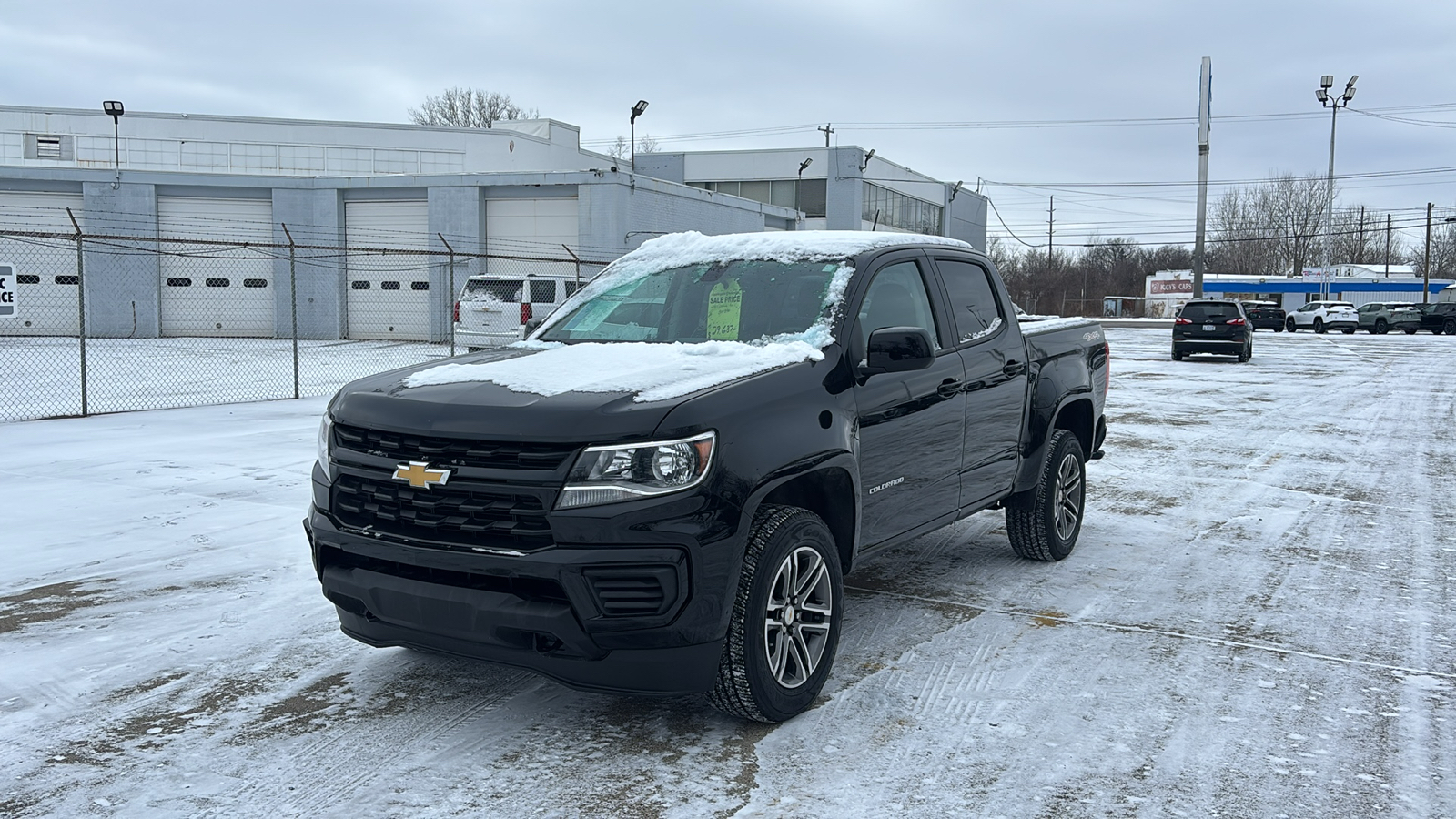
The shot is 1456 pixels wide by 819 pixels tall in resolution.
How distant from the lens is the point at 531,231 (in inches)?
1243

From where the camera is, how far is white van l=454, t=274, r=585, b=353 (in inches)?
810

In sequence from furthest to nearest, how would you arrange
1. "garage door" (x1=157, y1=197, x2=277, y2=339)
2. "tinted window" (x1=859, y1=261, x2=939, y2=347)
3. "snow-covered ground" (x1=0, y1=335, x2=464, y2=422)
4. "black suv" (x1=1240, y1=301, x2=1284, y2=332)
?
"black suv" (x1=1240, y1=301, x2=1284, y2=332) < "garage door" (x1=157, y1=197, x2=277, y2=339) < "snow-covered ground" (x1=0, y1=335, x2=464, y2=422) < "tinted window" (x1=859, y1=261, x2=939, y2=347)

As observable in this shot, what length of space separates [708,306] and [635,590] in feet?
6.05

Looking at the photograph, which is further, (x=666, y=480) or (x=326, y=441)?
(x=326, y=441)

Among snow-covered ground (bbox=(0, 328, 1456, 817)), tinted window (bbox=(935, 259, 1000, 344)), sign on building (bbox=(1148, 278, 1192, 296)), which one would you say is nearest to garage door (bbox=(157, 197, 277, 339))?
snow-covered ground (bbox=(0, 328, 1456, 817))

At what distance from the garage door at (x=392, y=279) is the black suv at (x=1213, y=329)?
2032 cm

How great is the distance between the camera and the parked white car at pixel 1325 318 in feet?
167

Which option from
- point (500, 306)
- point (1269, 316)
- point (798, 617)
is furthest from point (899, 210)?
point (798, 617)

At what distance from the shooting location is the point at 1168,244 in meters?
112

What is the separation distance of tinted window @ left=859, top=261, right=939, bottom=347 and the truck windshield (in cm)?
22

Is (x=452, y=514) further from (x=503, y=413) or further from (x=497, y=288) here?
(x=497, y=288)

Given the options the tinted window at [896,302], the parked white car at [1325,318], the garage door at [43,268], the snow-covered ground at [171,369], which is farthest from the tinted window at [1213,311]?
the garage door at [43,268]

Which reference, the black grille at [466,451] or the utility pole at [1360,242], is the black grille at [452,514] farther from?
the utility pole at [1360,242]

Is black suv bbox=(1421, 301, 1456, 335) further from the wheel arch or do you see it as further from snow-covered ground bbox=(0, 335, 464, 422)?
the wheel arch
